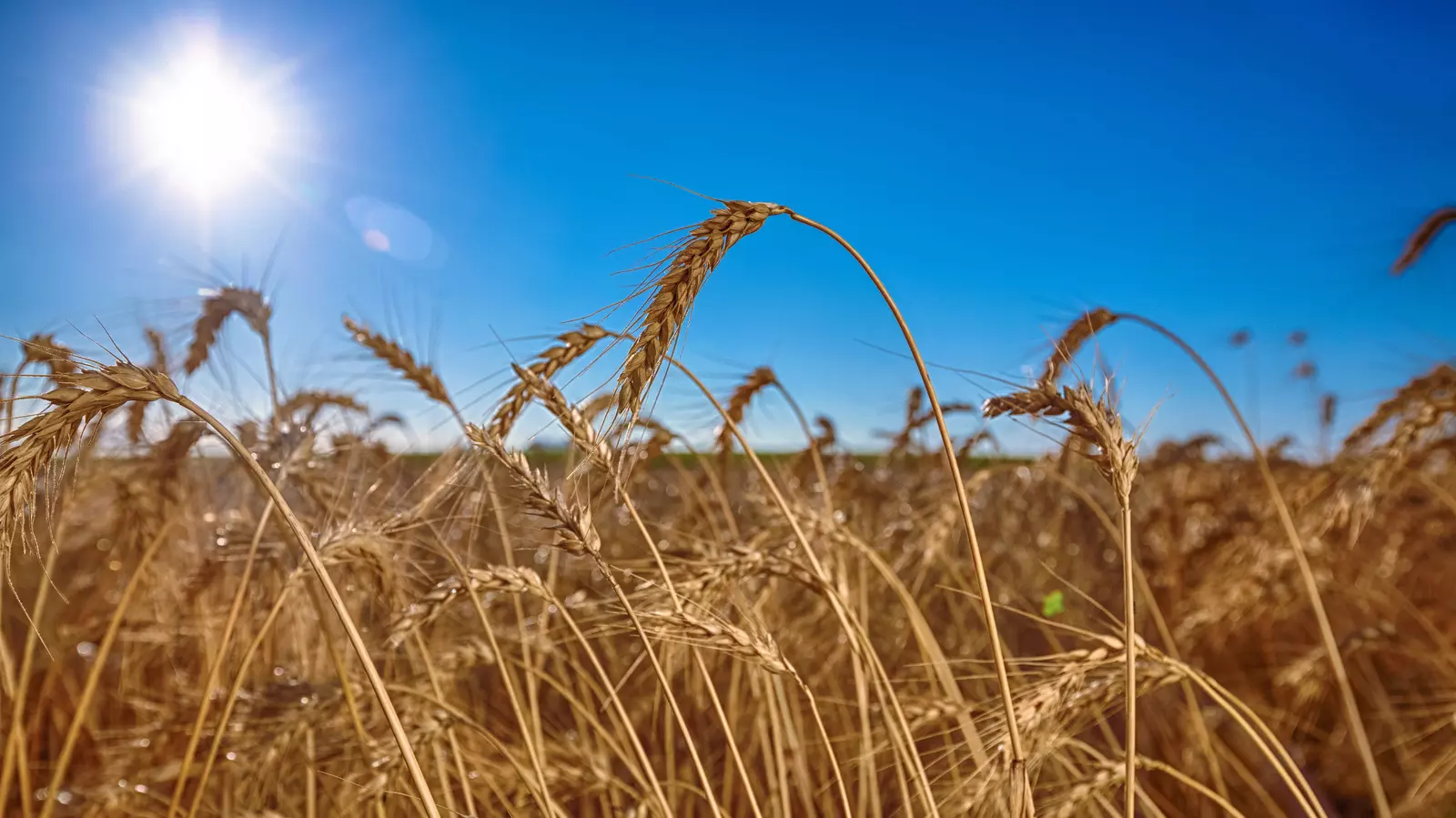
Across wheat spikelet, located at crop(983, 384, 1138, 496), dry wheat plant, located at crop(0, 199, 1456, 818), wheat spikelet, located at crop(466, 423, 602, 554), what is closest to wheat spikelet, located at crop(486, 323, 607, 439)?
dry wheat plant, located at crop(0, 199, 1456, 818)

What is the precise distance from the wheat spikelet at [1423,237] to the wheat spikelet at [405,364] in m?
3.68

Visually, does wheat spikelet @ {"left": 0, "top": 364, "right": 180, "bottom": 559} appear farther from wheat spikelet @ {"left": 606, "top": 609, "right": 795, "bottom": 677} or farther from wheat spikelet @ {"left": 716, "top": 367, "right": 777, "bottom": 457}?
wheat spikelet @ {"left": 716, "top": 367, "right": 777, "bottom": 457}

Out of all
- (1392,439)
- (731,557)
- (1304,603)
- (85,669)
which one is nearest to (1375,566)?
(1304,603)

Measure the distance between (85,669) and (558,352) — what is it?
12.6 ft

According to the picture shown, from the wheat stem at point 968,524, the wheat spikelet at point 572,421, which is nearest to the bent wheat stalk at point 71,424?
the wheat spikelet at point 572,421

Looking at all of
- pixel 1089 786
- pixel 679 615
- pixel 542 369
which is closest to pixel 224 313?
pixel 542 369

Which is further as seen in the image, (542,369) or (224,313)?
(224,313)

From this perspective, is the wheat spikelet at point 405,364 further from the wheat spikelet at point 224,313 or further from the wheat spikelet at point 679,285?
the wheat spikelet at point 679,285

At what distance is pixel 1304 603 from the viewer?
14.4 feet

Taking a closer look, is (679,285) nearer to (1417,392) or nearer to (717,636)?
(717,636)

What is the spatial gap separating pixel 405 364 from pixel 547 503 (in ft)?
4.18

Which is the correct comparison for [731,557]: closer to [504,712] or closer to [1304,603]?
[504,712]

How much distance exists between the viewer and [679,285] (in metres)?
1.18

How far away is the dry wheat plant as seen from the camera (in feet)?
4.37
